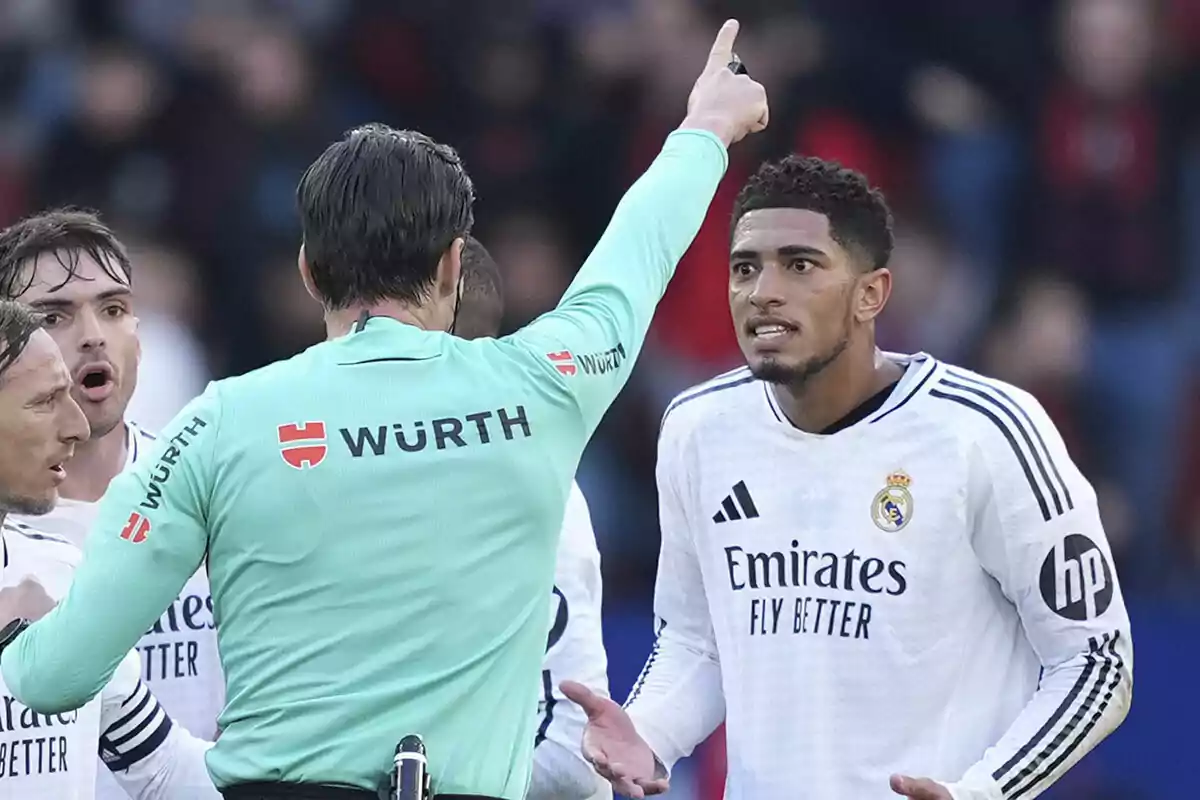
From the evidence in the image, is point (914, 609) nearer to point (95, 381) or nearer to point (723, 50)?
point (723, 50)

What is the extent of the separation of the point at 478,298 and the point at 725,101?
1618mm

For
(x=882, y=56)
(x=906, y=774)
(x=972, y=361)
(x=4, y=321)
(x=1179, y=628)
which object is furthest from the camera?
(x=882, y=56)

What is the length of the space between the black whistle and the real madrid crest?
178 cm

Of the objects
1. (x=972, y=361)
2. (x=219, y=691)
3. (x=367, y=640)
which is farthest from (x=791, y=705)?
(x=972, y=361)

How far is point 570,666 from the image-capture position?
517 centimetres

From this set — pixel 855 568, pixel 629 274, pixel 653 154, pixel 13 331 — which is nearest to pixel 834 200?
pixel 855 568

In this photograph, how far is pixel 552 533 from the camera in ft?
12.4

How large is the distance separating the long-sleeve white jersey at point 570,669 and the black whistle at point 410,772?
1.44 metres

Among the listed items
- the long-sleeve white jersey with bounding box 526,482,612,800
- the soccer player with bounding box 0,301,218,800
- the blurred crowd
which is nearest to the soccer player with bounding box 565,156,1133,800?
the long-sleeve white jersey with bounding box 526,482,612,800

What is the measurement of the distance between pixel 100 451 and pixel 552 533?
1.89 m

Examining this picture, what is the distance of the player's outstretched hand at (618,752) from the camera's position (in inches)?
184

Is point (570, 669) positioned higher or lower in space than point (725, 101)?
lower

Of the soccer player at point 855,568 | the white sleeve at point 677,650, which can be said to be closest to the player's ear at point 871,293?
the soccer player at point 855,568

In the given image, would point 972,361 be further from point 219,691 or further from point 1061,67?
point 219,691
